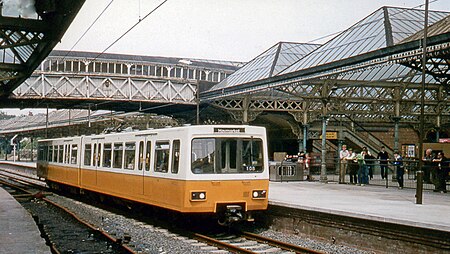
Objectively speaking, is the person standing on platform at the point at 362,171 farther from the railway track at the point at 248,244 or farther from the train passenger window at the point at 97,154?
the railway track at the point at 248,244

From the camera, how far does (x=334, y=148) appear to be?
161 ft

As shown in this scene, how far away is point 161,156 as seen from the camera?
15.4m

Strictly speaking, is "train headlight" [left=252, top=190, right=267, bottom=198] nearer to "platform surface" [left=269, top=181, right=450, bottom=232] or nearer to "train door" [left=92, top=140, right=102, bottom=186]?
"platform surface" [left=269, top=181, right=450, bottom=232]

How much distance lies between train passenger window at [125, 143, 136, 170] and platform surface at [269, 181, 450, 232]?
4.19 m

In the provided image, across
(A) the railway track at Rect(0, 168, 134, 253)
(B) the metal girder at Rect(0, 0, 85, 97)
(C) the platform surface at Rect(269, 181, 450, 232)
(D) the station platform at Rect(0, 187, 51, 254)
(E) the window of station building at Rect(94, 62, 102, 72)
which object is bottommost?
(A) the railway track at Rect(0, 168, 134, 253)

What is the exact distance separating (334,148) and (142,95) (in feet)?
54.3

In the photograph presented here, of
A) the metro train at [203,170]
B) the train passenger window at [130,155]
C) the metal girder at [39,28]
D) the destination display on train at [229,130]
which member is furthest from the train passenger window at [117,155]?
the destination display on train at [229,130]

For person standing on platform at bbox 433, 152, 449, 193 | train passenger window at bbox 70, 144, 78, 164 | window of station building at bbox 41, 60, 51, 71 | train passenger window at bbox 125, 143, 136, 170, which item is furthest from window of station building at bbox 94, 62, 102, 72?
person standing on platform at bbox 433, 152, 449, 193

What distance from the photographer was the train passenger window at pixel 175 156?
14.5 m

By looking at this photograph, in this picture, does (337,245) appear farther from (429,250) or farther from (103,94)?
(103,94)

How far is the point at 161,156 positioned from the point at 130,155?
2.41m

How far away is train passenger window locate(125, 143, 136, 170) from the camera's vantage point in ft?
56.6

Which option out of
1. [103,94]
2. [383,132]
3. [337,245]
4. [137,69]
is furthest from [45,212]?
[137,69]

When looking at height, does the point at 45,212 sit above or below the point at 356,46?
below
